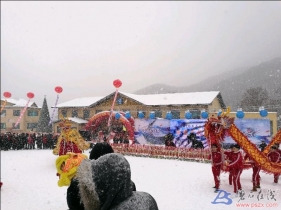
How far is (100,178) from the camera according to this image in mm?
1660

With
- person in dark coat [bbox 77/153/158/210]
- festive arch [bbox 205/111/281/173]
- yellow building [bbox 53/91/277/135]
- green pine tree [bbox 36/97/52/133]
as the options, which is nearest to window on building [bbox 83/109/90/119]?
yellow building [bbox 53/91/277/135]

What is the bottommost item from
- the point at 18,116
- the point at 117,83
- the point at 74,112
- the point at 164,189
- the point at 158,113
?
the point at 164,189

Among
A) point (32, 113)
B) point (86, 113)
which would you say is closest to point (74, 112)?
point (86, 113)

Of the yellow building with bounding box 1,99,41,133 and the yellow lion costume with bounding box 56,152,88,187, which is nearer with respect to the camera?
the yellow lion costume with bounding box 56,152,88,187

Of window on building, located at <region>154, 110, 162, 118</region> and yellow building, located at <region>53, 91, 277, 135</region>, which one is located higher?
yellow building, located at <region>53, 91, 277, 135</region>

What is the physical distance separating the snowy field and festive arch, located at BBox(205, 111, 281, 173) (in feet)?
2.32

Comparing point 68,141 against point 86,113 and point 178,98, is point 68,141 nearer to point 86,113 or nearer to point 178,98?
point 178,98

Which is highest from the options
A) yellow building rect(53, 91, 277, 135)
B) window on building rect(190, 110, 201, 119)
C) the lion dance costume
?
yellow building rect(53, 91, 277, 135)

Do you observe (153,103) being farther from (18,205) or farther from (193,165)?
(18,205)

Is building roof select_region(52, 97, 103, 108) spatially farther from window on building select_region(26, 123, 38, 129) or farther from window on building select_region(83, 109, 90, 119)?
window on building select_region(26, 123, 38, 129)

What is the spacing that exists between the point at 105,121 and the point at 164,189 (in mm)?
14166

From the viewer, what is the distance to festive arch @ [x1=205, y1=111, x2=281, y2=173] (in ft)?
24.3

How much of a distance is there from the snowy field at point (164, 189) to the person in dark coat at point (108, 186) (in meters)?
4.62

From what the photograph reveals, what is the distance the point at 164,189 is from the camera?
25.0ft
